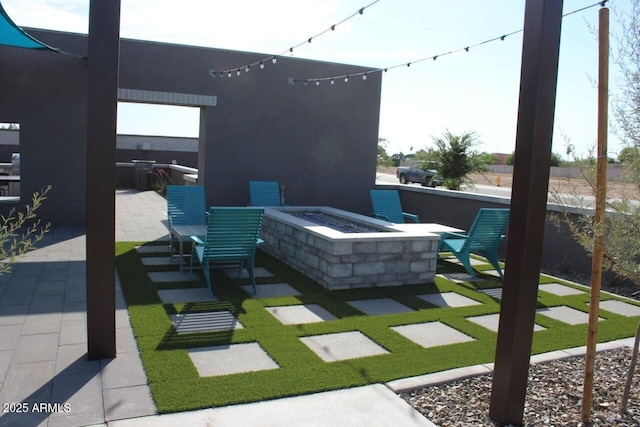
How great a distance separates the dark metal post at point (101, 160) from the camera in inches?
133

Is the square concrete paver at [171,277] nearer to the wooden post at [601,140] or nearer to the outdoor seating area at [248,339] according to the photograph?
the outdoor seating area at [248,339]

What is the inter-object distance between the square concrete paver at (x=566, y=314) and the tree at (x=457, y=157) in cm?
861

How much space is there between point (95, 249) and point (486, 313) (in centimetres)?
381

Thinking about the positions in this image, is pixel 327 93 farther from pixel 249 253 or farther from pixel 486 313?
pixel 486 313

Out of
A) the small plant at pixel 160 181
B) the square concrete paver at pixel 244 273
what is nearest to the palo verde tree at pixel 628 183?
the square concrete paver at pixel 244 273

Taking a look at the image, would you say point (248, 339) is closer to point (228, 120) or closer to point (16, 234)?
point (16, 234)

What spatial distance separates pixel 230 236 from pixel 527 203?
11.6ft

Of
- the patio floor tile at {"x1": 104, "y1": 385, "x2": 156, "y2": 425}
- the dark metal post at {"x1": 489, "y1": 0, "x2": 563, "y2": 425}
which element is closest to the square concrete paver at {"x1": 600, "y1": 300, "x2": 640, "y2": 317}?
the dark metal post at {"x1": 489, "y1": 0, "x2": 563, "y2": 425}

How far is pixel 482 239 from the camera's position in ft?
22.6

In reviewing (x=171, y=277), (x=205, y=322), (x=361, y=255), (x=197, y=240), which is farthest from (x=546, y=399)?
(x=171, y=277)

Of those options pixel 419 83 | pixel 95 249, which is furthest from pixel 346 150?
pixel 95 249

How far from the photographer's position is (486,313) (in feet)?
17.5

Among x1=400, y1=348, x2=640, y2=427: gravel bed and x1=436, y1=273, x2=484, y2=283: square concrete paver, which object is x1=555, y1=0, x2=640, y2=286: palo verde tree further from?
x1=436, y1=273, x2=484, y2=283: square concrete paver

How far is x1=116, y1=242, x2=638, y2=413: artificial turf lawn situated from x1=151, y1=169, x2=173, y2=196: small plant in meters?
10.5
